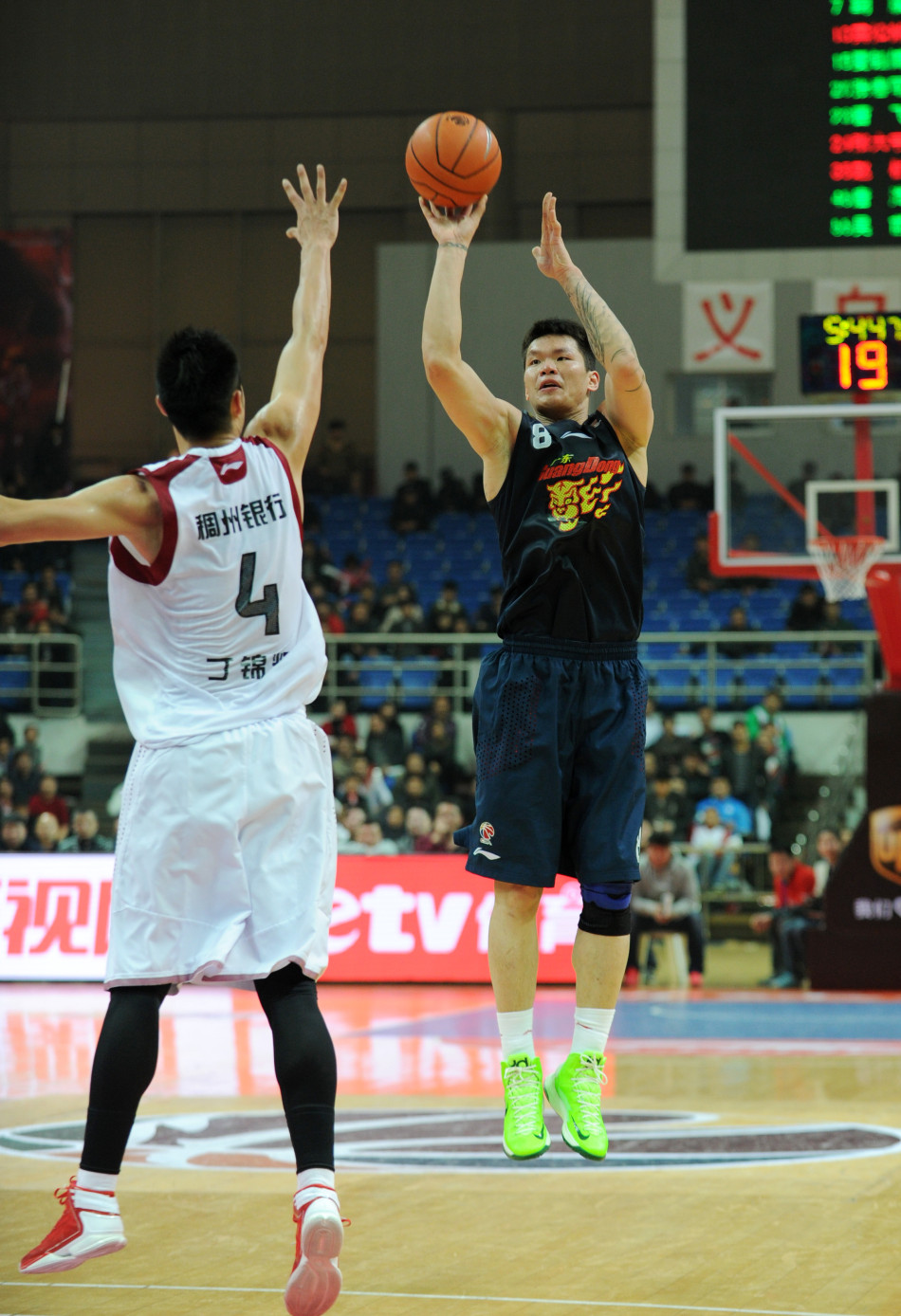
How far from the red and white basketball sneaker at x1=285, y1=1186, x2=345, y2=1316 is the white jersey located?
1.26m

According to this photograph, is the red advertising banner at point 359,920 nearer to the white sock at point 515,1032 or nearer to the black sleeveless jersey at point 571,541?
the white sock at point 515,1032

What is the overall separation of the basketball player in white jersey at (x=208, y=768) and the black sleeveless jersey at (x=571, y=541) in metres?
0.85

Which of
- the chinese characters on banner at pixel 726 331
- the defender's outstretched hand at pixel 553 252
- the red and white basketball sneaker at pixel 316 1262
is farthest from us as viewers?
Result: the chinese characters on banner at pixel 726 331

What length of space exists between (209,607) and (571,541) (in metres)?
1.27

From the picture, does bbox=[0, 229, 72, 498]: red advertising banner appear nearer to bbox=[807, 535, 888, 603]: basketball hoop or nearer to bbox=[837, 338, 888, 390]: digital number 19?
bbox=[807, 535, 888, 603]: basketball hoop

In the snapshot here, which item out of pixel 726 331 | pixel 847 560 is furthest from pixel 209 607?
pixel 726 331

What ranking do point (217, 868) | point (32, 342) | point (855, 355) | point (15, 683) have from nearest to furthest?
point (217, 868) < point (855, 355) < point (15, 683) < point (32, 342)

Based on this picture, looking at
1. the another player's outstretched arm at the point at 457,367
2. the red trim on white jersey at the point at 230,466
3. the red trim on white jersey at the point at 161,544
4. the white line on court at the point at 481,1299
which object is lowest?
the white line on court at the point at 481,1299

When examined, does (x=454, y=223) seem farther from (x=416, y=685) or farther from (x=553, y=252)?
(x=416, y=685)

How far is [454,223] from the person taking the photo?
207 inches

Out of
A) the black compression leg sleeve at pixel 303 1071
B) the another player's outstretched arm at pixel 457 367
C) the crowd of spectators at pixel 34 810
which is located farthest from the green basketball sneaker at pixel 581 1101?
the crowd of spectators at pixel 34 810

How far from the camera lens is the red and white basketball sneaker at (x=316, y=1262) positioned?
12.8ft

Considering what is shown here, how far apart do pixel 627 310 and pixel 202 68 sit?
814 cm

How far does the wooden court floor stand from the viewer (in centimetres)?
488
